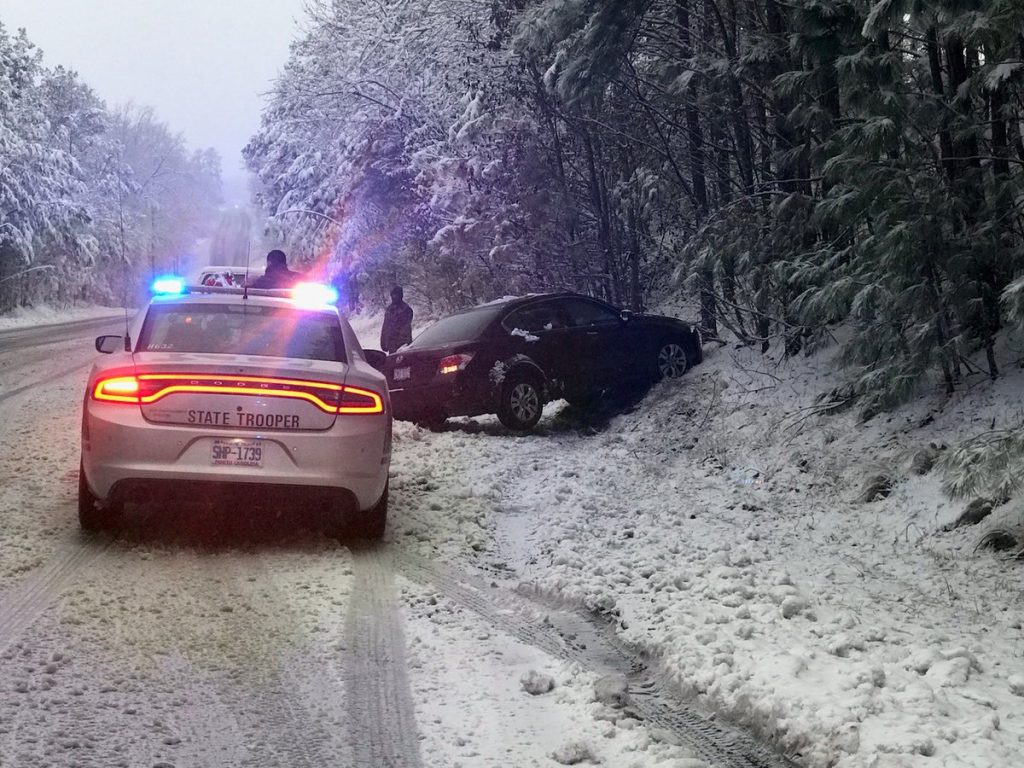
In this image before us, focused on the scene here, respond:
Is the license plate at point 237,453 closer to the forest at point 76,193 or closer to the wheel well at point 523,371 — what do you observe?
the wheel well at point 523,371

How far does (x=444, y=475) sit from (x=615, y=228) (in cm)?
1041

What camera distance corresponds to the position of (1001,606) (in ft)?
16.9

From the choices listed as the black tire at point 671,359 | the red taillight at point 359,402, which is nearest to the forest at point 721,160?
the black tire at point 671,359

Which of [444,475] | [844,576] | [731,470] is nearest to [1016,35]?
[844,576]

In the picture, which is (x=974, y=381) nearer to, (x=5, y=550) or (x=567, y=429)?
(x=567, y=429)

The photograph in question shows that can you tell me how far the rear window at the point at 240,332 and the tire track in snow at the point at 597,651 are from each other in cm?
163

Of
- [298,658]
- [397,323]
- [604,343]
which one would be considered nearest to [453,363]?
[604,343]

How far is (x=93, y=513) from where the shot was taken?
6.57 meters

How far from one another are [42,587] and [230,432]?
1.33 metres

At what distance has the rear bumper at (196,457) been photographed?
606 cm

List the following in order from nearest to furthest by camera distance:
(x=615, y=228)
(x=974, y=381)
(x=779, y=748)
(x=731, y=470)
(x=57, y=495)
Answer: (x=779, y=748)
(x=57, y=495)
(x=974, y=381)
(x=731, y=470)
(x=615, y=228)

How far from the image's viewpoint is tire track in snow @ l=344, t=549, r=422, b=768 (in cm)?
369

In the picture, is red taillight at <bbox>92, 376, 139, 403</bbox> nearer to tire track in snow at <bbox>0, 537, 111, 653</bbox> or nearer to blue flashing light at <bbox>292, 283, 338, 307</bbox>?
tire track in snow at <bbox>0, 537, 111, 653</bbox>

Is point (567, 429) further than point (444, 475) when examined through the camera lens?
Yes
